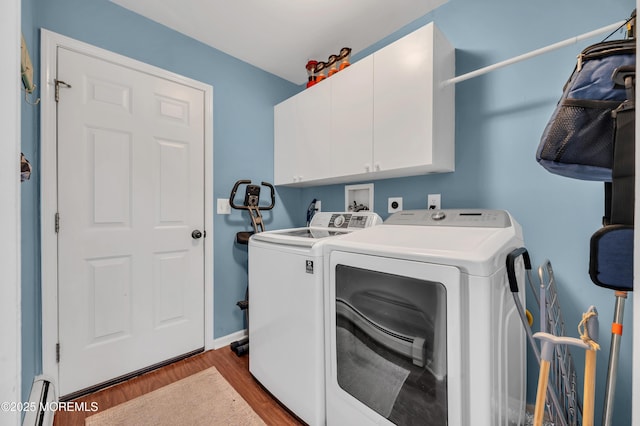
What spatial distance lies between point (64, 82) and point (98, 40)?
363 millimetres

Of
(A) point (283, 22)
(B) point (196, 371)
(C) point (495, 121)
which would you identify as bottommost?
(B) point (196, 371)

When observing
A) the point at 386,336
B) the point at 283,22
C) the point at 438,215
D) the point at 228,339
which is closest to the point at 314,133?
the point at 283,22

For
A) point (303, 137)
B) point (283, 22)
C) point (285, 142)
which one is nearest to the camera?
point (283, 22)

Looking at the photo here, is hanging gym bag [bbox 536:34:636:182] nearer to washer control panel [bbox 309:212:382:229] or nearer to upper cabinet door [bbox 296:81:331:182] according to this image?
washer control panel [bbox 309:212:382:229]

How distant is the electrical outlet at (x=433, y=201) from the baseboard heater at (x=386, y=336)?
3.24ft

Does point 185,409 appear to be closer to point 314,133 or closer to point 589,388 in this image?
point 589,388

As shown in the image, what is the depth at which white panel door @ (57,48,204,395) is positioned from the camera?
1660 mm

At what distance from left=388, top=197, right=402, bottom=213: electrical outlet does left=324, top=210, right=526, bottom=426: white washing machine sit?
1.83 feet

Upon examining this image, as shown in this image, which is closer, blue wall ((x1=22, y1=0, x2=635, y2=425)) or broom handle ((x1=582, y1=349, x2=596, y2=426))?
broom handle ((x1=582, y1=349, x2=596, y2=426))

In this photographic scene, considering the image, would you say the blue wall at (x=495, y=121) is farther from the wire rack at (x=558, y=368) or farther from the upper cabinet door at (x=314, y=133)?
the upper cabinet door at (x=314, y=133)

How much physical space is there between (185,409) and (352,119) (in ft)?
6.94

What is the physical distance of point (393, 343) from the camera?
113 cm

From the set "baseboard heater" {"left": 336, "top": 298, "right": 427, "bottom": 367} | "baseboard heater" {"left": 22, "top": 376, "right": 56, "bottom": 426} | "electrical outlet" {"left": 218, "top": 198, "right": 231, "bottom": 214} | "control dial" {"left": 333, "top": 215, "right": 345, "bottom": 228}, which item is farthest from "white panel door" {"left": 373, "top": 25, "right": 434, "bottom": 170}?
"baseboard heater" {"left": 22, "top": 376, "right": 56, "bottom": 426}
